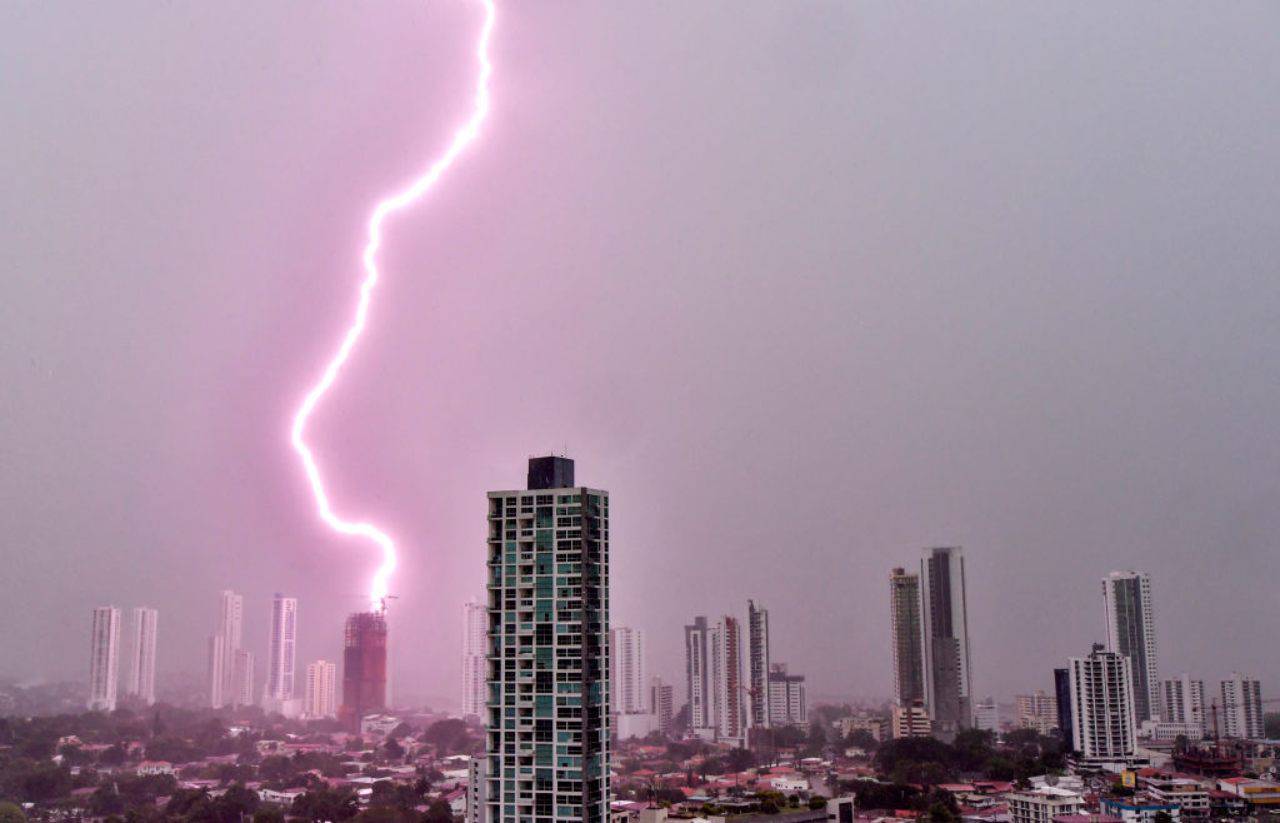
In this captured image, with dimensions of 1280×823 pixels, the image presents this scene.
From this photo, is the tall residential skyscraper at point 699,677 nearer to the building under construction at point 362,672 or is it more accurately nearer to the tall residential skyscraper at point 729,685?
the tall residential skyscraper at point 729,685

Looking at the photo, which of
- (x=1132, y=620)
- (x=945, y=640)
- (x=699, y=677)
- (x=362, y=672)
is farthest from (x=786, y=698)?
Answer: (x=362, y=672)

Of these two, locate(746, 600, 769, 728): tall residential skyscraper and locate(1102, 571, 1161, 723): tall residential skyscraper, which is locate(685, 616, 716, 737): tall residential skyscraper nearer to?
locate(746, 600, 769, 728): tall residential skyscraper

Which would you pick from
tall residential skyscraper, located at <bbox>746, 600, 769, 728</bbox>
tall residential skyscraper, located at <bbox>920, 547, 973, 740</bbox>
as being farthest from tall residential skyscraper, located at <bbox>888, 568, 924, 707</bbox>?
tall residential skyscraper, located at <bbox>746, 600, 769, 728</bbox>

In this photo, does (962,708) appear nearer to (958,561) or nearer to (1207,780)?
(958,561)

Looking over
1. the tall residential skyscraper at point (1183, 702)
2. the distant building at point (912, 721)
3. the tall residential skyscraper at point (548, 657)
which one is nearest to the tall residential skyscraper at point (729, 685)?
the distant building at point (912, 721)

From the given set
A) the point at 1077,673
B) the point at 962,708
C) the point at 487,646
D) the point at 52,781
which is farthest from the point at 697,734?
the point at 487,646

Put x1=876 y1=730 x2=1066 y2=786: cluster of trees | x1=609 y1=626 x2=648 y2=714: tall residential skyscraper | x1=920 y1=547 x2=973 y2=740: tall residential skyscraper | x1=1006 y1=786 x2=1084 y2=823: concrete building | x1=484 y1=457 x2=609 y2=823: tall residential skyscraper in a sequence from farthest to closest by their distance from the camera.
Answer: x1=609 y1=626 x2=648 y2=714: tall residential skyscraper, x1=920 y1=547 x2=973 y2=740: tall residential skyscraper, x1=876 y1=730 x2=1066 y2=786: cluster of trees, x1=1006 y1=786 x2=1084 y2=823: concrete building, x1=484 y1=457 x2=609 y2=823: tall residential skyscraper

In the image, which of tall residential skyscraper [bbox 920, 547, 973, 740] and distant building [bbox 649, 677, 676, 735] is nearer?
tall residential skyscraper [bbox 920, 547, 973, 740]
